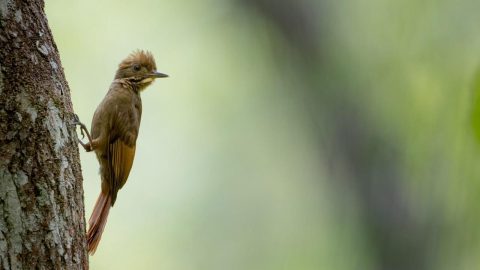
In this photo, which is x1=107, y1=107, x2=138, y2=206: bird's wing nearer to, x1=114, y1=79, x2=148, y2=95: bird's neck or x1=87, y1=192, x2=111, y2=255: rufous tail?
x1=87, y1=192, x2=111, y2=255: rufous tail

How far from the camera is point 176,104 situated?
34.8 ft

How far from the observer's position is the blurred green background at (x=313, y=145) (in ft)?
11.5

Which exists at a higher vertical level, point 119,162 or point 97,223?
point 119,162

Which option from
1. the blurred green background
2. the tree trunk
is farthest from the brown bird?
the tree trunk

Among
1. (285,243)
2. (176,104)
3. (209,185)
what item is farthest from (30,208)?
(176,104)

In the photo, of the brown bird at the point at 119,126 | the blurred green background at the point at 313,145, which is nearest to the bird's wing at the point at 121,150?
the brown bird at the point at 119,126

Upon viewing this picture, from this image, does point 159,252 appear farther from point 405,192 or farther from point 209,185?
point 405,192

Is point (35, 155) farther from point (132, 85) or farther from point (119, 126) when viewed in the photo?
point (132, 85)

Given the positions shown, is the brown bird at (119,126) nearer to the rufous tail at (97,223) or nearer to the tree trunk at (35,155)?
the rufous tail at (97,223)

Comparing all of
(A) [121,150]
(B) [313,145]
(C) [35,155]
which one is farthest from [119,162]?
(C) [35,155]

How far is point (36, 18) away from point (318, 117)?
4.93 ft

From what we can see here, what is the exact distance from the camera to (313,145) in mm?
3910

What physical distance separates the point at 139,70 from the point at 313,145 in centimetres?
166

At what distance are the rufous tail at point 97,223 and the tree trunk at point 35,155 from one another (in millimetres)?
1130
